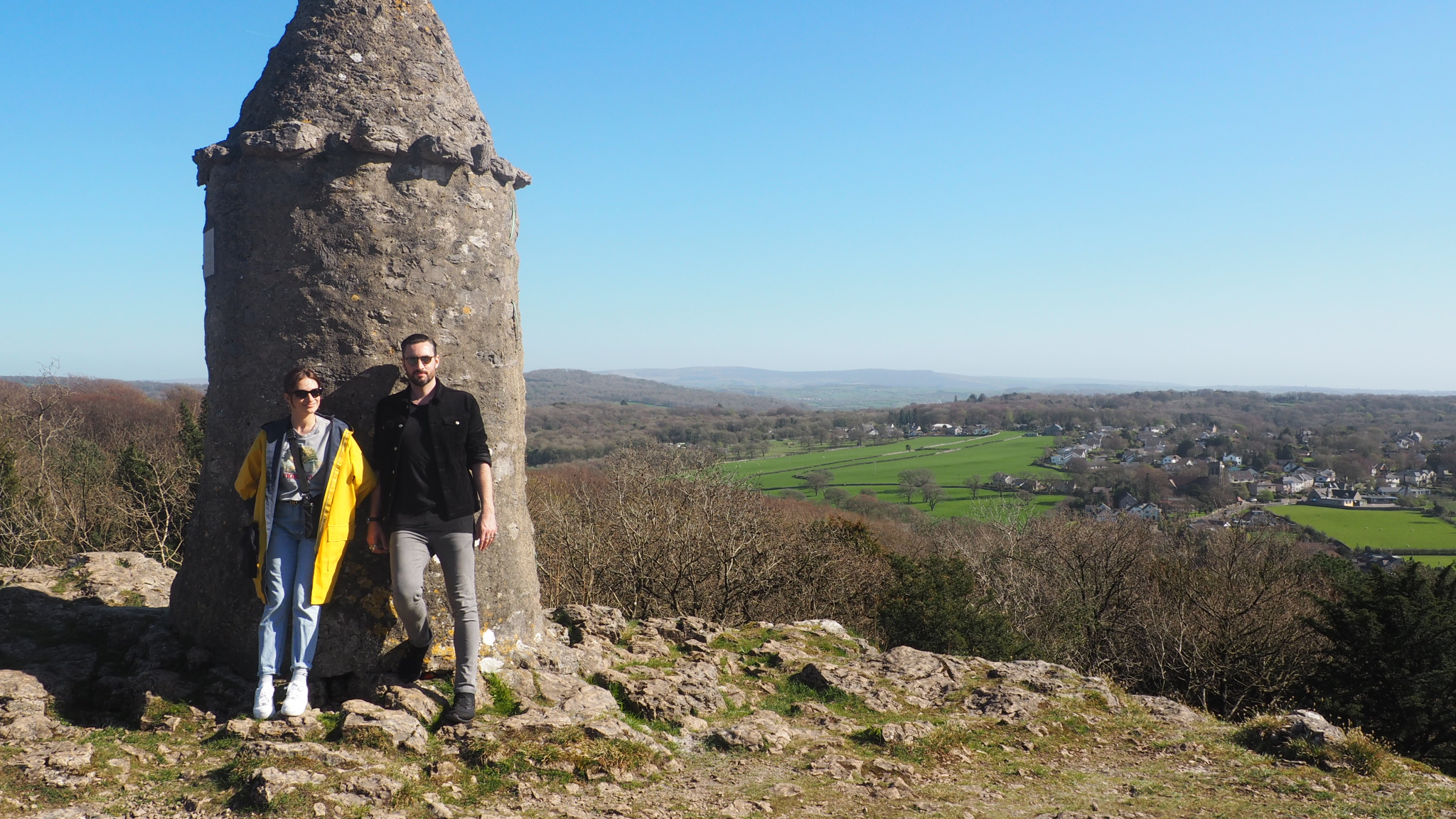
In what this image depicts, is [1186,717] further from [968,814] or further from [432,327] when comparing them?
[432,327]

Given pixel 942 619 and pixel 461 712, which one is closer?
pixel 461 712

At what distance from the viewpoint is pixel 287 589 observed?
5078mm

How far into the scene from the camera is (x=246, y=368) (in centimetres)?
568

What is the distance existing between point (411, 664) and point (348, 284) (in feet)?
8.39

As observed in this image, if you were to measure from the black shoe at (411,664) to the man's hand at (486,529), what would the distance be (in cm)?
83

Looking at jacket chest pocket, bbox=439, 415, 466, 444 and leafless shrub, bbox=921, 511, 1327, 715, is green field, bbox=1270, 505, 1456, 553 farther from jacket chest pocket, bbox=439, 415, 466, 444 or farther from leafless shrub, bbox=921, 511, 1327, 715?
jacket chest pocket, bbox=439, 415, 466, 444

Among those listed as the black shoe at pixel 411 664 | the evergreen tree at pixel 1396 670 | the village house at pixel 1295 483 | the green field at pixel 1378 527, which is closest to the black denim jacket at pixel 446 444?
the black shoe at pixel 411 664

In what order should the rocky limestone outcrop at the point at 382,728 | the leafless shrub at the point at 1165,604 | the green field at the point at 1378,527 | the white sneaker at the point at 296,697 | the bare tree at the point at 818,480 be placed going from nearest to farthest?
the rocky limestone outcrop at the point at 382,728, the white sneaker at the point at 296,697, the leafless shrub at the point at 1165,604, the green field at the point at 1378,527, the bare tree at the point at 818,480

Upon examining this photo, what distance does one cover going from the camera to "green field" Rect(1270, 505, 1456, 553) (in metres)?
43.1

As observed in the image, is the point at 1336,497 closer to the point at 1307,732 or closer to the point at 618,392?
the point at 1307,732

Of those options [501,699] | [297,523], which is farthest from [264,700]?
[501,699]

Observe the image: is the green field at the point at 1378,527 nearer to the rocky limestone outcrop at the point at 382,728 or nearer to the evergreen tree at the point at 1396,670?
the evergreen tree at the point at 1396,670

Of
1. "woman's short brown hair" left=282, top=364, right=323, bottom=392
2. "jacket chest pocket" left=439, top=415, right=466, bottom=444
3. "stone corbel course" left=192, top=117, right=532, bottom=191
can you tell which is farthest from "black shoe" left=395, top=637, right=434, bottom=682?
"stone corbel course" left=192, top=117, right=532, bottom=191

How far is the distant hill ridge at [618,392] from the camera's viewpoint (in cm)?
10338
